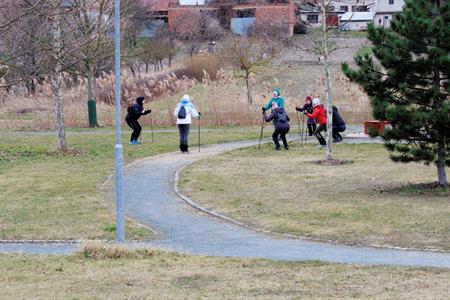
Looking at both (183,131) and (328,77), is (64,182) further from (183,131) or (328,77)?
(328,77)

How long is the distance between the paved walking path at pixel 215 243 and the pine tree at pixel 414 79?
423 centimetres

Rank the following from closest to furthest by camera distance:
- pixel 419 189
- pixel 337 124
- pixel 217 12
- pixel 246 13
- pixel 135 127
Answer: pixel 419 189
pixel 337 124
pixel 135 127
pixel 246 13
pixel 217 12

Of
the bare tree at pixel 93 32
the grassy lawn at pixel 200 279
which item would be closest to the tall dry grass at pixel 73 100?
the bare tree at pixel 93 32

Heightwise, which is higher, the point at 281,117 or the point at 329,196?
the point at 281,117

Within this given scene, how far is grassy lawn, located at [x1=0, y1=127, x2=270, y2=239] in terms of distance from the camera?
1509 cm

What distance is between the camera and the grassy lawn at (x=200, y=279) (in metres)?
9.62

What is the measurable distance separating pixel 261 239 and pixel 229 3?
223ft

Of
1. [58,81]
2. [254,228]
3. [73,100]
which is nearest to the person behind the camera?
[254,228]

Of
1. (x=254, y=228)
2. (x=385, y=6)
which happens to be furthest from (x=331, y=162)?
(x=385, y=6)

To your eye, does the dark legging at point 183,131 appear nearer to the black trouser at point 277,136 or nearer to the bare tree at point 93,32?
the black trouser at point 277,136

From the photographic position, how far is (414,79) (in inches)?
712

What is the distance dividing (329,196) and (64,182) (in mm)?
6218

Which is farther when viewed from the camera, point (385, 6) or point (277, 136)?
point (385, 6)

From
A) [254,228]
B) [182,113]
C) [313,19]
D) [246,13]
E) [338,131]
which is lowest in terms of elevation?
[254,228]
